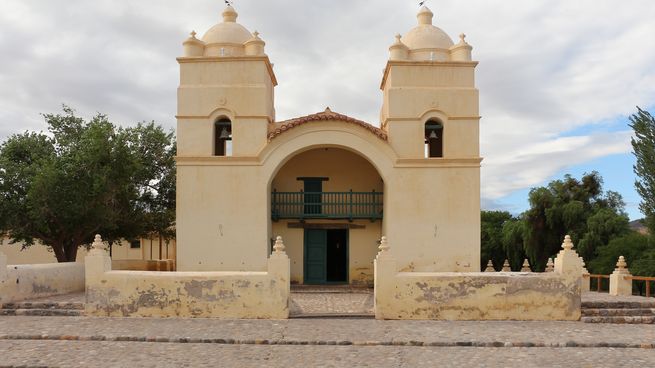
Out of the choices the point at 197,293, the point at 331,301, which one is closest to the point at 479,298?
the point at 331,301

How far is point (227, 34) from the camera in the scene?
17.7 meters

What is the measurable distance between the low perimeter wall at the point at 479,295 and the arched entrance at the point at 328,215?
21.5 feet

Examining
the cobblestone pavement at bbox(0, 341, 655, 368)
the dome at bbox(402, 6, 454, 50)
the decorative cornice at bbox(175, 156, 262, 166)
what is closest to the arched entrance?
the decorative cornice at bbox(175, 156, 262, 166)

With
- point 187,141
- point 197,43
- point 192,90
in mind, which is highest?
→ point 197,43

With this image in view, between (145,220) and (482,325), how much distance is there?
12550mm

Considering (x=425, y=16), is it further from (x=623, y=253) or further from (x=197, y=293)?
(x=623, y=253)

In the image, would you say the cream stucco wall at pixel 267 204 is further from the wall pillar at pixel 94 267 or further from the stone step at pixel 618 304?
the wall pillar at pixel 94 267

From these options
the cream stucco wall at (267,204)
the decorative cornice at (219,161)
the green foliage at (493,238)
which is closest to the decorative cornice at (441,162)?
the cream stucco wall at (267,204)

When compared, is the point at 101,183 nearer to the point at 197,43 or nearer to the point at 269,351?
the point at 197,43

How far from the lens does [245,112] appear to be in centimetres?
1694

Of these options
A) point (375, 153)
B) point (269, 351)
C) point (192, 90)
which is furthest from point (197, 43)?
point (269, 351)

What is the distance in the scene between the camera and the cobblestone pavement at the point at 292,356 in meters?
8.35

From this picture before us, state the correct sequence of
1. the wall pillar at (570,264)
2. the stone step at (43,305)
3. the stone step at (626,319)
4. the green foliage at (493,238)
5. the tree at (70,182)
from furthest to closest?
the green foliage at (493,238), the tree at (70,182), the stone step at (43,305), the stone step at (626,319), the wall pillar at (570,264)

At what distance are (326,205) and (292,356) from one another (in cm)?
979
